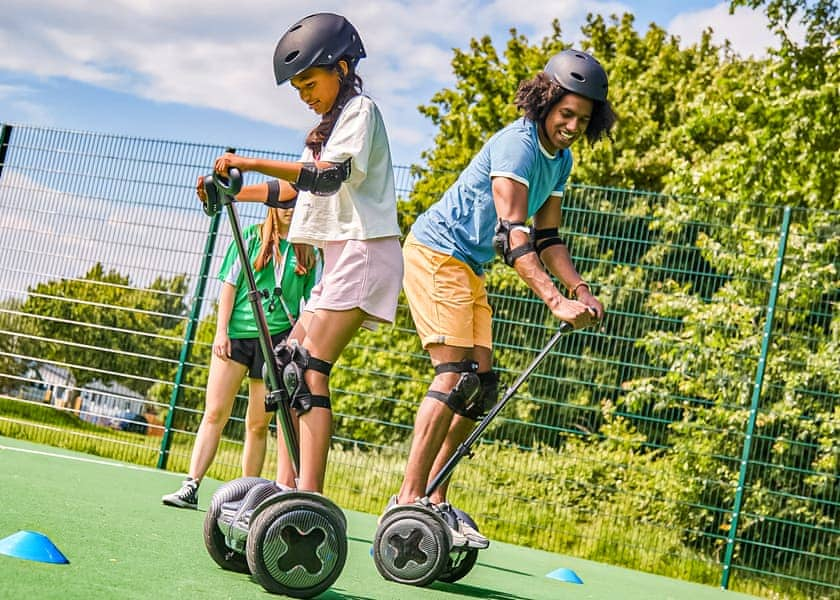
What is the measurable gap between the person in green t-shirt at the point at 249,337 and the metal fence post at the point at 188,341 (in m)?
2.22

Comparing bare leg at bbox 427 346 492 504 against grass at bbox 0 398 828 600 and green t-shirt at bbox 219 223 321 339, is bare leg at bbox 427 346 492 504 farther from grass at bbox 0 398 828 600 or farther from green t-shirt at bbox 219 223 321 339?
grass at bbox 0 398 828 600

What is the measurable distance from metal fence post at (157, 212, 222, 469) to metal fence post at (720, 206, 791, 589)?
12.8 feet

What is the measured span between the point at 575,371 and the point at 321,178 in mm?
4607

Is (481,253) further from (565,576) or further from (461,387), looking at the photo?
(565,576)

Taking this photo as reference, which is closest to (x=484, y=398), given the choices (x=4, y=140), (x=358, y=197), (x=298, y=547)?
(x=358, y=197)

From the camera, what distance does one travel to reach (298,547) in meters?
2.98

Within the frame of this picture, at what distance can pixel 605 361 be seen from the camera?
7309 mm

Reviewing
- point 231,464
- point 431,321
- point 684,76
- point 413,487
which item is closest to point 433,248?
point 431,321

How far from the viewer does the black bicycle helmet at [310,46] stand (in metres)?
3.22

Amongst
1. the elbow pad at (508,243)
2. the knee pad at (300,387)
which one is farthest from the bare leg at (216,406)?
the knee pad at (300,387)

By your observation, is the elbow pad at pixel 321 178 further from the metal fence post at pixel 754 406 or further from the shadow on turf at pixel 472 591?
the metal fence post at pixel 754 406

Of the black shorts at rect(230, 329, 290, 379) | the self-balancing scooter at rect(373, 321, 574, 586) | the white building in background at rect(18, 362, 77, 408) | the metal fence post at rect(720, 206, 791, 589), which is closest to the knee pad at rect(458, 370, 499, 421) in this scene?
the self-balancing scooter at rect(373, 321, 574, 586)

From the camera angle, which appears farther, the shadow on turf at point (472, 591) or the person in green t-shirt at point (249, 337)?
the person in green t-shirt at point (249, 337)

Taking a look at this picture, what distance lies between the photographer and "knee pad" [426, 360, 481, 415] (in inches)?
157
